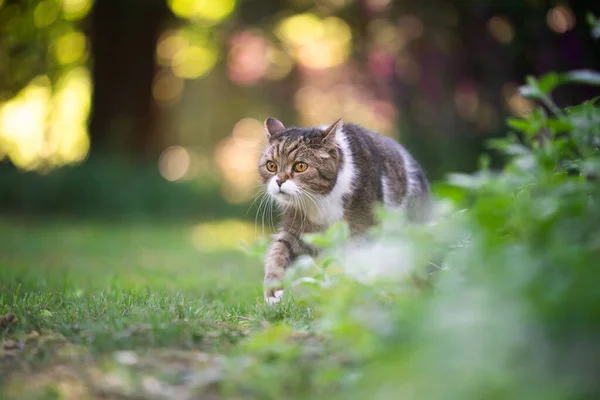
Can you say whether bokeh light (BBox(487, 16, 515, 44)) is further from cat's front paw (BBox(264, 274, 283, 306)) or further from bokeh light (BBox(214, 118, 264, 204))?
cat's front paw (BBox(264, 274, 283, 306))

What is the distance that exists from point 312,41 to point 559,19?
602 centimetres

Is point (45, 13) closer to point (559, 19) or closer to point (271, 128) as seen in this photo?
point (559, 19)

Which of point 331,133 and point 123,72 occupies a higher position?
point 123,72

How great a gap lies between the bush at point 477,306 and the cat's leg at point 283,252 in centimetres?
84

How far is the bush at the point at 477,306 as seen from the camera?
4.68ft

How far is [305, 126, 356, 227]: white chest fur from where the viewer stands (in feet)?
11.8

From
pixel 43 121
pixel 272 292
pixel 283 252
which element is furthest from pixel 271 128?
pixel 43 121

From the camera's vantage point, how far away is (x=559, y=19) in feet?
30.9

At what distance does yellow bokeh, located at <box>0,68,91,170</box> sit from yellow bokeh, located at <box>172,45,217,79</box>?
313 centimetres

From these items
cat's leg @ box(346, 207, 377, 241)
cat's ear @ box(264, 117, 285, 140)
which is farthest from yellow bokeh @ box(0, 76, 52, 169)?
cat's leg @ box(346, 207, 377, 241)

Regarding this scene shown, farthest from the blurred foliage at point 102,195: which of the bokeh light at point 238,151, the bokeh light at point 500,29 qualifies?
the bokeh light at point 500,29

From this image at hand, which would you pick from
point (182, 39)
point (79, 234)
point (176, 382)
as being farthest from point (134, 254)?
point (182, 39)

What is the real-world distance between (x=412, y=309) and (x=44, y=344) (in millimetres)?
1405

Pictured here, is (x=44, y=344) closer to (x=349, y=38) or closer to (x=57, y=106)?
(x=349, y=38)
